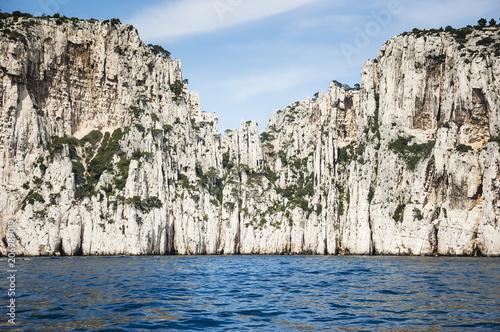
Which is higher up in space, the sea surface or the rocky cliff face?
the rocky cliff face

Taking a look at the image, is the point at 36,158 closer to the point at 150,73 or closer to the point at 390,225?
the point at 150,73

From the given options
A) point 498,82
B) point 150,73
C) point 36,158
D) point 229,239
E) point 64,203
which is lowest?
point 229,239

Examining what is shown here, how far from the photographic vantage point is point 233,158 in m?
167

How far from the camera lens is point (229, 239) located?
13525 cm

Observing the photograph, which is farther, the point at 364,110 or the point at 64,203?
the point at 364,110

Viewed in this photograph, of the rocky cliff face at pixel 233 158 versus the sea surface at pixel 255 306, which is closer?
the sea surface at pixel 255 306

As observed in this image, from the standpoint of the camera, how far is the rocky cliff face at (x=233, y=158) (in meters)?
103

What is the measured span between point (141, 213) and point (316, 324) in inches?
3865

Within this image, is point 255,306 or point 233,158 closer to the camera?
point 255,306

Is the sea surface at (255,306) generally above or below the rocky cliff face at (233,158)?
below

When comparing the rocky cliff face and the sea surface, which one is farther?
the rocky cliff face

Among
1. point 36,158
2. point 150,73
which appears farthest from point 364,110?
point 36,158

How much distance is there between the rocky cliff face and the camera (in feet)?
Result: 338

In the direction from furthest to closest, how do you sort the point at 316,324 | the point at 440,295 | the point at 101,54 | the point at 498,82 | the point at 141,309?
1. the point at 101,54
2. the point at 498,82
3. the point at 440,295
4. the point at 141,309
5. the point at 316,324
